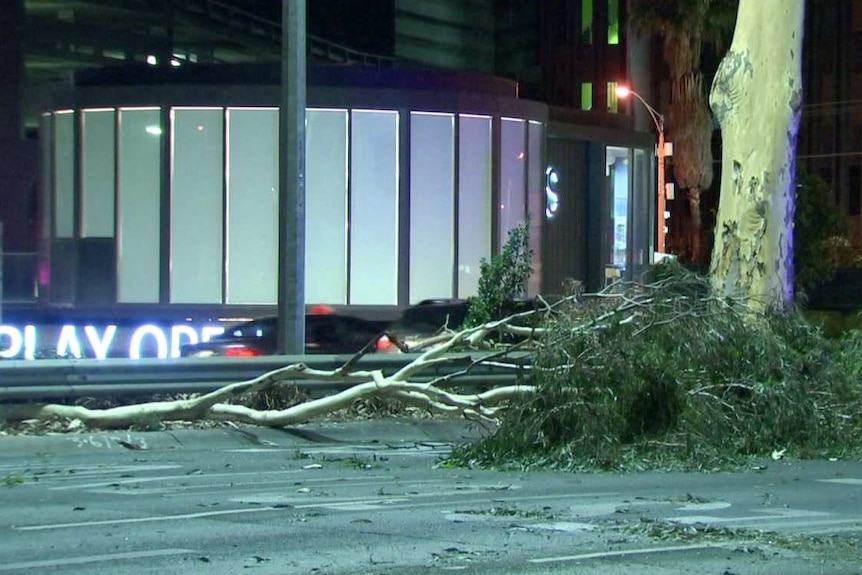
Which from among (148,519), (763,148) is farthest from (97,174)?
(148,519)

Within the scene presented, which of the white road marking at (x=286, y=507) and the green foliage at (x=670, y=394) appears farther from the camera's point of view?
the green foliage at (x=670, y=394)

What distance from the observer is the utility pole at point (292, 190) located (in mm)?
15797

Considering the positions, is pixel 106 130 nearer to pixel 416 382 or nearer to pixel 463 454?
pixel 416 382

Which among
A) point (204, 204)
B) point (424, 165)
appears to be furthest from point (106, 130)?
point (424, 165)

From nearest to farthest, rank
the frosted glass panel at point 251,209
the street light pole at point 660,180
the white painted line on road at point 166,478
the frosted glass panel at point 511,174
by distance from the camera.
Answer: the white painted line on road at point 166,478 → the frosted glass panel at point 251,209 → the frosted glass panel at point 511,174 → the street light pole at point 660,180

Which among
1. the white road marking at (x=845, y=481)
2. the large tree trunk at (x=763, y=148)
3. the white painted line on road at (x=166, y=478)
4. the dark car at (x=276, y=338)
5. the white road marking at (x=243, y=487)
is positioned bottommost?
the white road marking at (x=845, y=481)

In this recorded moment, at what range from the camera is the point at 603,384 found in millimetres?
11695

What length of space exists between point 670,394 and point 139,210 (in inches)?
714

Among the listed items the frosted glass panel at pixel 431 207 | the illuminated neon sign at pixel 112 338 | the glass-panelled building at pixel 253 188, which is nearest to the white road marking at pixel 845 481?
the illuminated neon sign at pixel 112 338

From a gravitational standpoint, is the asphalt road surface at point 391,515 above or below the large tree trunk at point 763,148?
below

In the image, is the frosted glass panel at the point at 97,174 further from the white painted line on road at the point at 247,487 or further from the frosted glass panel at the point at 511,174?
the white painted line on road at the point at 247,487

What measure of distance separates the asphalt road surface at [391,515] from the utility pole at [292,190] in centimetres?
315

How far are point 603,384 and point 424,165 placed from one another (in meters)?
16.8

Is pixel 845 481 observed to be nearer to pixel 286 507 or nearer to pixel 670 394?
pixel 670 394
